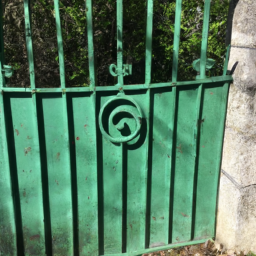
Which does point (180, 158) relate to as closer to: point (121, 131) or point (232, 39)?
point (121, 131)

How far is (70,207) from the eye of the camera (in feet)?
8.50

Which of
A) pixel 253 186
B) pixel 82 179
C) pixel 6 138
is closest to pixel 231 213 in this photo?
pixel 253 186

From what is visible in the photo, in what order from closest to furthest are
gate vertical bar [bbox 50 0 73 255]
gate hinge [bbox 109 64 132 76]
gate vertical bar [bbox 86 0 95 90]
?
gate vertical bar [bbox 86 0 95 90] → gate hinge [bbox 109 64 132 76] → gate vertical bar [bbox 50 0 73 255]

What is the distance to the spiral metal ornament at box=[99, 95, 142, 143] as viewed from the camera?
2.41m

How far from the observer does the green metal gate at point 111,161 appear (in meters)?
2.38

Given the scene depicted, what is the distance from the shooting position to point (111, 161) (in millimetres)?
2566

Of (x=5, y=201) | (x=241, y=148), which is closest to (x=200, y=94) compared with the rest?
(x=241, y=148)

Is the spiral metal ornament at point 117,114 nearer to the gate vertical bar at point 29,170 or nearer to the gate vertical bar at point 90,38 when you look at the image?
the gate vertical bar at point 90,38

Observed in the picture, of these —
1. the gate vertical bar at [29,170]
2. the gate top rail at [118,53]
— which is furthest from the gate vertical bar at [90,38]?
the gate vertical bar at [29,170]

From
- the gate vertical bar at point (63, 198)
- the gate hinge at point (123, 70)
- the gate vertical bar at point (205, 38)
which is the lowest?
the gate vertical bar at point (63, 198)

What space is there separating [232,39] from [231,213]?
144cm

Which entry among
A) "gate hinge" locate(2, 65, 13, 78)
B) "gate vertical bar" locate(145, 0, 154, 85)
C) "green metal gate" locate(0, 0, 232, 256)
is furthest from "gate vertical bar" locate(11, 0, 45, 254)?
"gate vertical bar" locate(145, 0, 154, 85)

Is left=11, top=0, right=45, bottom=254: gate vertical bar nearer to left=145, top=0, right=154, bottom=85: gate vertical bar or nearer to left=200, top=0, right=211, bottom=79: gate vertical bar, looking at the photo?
left=145, top=0, right=154, bottom=85: gate vertical bar

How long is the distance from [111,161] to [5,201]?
0.88 m
